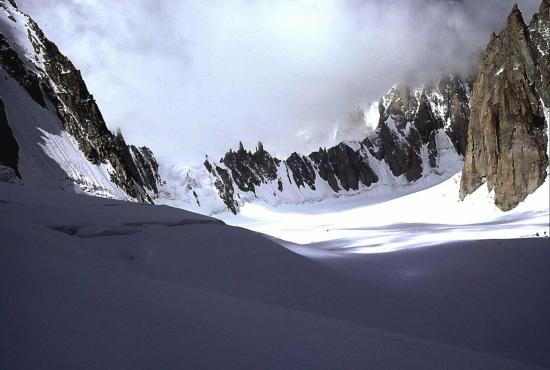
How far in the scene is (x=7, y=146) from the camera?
18.8 m

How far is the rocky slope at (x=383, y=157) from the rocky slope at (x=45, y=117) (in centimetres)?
6793

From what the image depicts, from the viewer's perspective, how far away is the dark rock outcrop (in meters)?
17.9

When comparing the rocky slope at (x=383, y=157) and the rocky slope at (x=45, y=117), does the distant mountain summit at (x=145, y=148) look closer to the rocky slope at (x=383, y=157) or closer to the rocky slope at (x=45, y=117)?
the rocky slope at (x=45, y=117)

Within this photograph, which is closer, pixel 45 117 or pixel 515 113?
pixel 45 117

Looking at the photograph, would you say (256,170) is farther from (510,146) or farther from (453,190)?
(510,146)

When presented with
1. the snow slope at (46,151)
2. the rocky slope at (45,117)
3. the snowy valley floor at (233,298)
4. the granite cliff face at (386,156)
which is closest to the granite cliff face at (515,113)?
the snowy valley floor at (233,298)

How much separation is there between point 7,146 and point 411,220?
43.6 metres

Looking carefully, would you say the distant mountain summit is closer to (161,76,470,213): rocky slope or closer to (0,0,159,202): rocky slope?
(0,0,159,202): rocky slope

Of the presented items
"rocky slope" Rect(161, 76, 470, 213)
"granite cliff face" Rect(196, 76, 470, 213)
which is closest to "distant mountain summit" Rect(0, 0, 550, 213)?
"rocky slope" Rect(161, 76, 470, 213)

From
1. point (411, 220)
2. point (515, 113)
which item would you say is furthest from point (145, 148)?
point (515, 113)

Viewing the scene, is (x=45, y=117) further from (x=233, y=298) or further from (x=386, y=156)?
(x=386, y=156)

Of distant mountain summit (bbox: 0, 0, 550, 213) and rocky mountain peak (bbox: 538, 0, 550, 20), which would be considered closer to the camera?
distant mountain summit (bbox: 0, 0, 550, 213)

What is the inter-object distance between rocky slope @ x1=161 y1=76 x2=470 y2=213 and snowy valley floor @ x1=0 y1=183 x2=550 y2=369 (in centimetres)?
9427

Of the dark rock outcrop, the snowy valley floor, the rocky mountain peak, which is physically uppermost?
the rocky mountain peak
